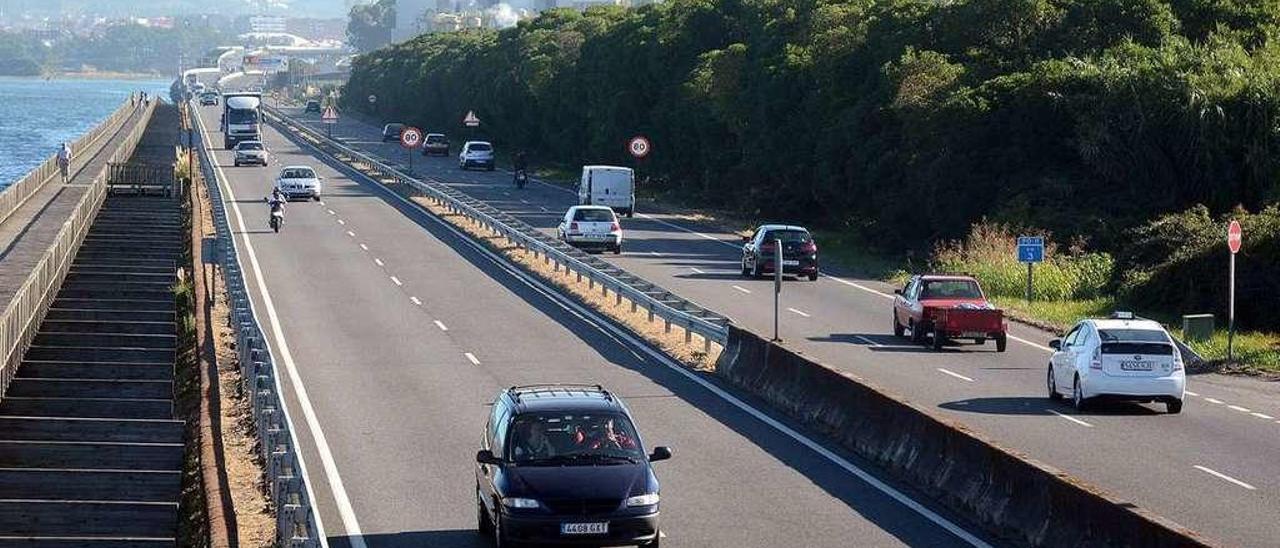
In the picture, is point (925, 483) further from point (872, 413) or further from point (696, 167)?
point (696, 167)

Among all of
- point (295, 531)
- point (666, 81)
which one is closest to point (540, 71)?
point (666, 81)

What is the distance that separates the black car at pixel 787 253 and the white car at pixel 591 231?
699 centimetres

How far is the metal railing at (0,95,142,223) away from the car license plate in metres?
53.5

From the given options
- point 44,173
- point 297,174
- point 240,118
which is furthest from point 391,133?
point 297,174

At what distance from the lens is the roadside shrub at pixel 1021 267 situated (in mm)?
48375

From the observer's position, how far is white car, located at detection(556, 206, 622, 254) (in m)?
59.1

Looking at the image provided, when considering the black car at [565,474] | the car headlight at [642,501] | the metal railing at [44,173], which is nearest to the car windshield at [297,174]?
the metal railing at [44,173]

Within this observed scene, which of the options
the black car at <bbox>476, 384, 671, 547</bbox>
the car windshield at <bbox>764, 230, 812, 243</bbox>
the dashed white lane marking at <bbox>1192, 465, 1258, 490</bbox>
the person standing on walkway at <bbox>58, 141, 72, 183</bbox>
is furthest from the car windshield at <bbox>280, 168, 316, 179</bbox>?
the black car at <bbox>476, 384, 671, 547</bbox>

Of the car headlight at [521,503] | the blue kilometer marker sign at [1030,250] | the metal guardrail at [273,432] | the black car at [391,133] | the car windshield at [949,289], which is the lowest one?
the metal guardrail at [273,432]

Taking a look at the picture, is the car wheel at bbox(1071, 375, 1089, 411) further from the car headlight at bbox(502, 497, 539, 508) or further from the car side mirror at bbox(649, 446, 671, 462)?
the car headlight at bbox(502, 497, 539, 508)

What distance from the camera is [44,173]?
87812 millimetres

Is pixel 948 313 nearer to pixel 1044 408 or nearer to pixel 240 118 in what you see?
pixel 1044 408

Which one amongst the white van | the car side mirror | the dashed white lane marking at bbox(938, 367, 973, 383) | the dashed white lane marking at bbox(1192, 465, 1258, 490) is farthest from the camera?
the white van

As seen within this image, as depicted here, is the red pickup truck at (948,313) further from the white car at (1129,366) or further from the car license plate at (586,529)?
the car license plate at (586,529)
